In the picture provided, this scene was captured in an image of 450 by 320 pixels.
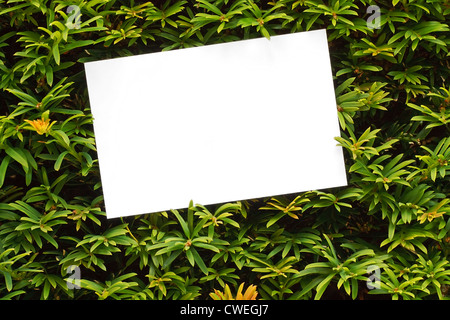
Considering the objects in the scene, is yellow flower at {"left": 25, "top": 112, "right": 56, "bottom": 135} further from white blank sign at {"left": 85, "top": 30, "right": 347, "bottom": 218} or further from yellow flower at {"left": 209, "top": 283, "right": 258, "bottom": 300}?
yellow flower at {"left": 209, "top": 283, "right": 258, "bottom": 300}

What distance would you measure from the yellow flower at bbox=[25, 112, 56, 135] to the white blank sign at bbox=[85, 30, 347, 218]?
0.14 m

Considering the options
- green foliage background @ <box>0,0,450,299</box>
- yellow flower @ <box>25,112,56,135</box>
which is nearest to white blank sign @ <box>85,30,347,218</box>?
green foliage background @ <box>0,0,450,299</box>

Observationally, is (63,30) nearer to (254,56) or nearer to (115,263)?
(254,56)

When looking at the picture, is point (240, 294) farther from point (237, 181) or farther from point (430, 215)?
Result: point (430, 215)

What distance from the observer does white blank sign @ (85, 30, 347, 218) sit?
1230mm

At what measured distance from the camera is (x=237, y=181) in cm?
126

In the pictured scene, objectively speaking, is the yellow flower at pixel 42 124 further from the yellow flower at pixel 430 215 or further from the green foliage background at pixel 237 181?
the yellow flower at pixel 430 215

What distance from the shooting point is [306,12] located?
4.01 feet

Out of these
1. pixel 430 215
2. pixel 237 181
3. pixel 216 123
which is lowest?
pixel 430 215

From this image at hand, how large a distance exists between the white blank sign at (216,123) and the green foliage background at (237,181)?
0.04m

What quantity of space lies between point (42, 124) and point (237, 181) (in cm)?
62

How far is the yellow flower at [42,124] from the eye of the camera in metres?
1.10

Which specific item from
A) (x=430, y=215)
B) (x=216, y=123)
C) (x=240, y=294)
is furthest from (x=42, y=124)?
(x=430, y=215)
